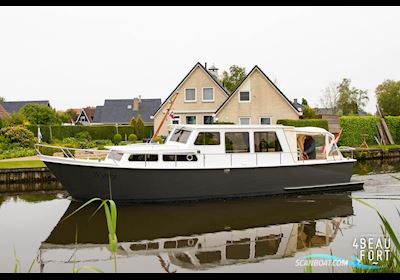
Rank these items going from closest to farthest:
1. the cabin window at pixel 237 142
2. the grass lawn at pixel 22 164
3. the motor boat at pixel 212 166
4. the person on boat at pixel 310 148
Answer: the motor boat at pixel 212 166, the cabin window at pixel 237 142, the person on boat at pixel 310 148, the grass lawn at pixel 22 164

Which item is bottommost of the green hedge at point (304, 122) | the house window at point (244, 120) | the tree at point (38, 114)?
the green hedge at point (304, 122)

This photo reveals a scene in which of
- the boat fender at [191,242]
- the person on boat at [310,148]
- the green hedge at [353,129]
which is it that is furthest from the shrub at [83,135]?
the boat fender at [191,242]

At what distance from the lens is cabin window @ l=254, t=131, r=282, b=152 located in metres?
12.8

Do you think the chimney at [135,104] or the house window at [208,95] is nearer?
the house window at [208,95]

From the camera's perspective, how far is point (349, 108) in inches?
2062

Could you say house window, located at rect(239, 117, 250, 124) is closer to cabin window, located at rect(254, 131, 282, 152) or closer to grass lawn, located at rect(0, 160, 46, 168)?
grass lawn, located at rect(0, 160, 46, 168)

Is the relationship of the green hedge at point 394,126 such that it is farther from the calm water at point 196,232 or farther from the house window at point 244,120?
the calm water at point 196,232

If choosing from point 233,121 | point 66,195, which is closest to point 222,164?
point 66,195

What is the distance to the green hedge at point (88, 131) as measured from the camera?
30.1 meters

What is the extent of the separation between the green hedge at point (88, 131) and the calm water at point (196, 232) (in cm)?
1776

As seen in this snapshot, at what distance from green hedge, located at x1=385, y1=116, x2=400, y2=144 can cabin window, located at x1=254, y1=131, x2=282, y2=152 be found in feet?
63.9

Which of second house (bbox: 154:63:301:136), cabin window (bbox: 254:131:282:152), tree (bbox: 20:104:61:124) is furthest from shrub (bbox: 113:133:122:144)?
cabin window (bbox: 254:131:282:152)

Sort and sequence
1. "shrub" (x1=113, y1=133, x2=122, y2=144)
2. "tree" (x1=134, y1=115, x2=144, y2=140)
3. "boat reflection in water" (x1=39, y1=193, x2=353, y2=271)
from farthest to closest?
"tree" (x1=134, y1=115, x2=144, y2=140) < "shrub" (x1=113, y1=133, x2=122, y2=144) < "boat reflection in water" (x1=39, y1=193, x2=353, y2=271)

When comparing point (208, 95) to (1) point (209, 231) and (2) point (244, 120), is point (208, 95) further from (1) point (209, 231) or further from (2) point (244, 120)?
(1) point (209, 231)
